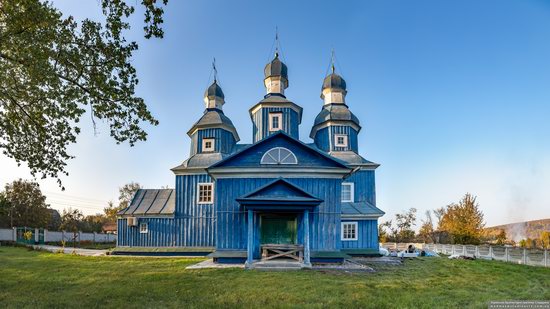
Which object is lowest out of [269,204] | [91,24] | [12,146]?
[269,204]

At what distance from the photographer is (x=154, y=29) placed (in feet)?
22.3

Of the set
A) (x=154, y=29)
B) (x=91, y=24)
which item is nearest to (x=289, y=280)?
(x=154, y=29)

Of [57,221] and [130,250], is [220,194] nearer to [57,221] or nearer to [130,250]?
[130,250]

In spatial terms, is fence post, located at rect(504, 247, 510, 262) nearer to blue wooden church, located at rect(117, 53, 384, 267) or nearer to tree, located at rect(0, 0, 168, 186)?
blue wooden church, located at rect(117, 53, 384, 267)

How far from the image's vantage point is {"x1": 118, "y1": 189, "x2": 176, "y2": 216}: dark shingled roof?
19500 mm

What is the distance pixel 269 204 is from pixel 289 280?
3629mm

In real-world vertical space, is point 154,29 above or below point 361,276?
above

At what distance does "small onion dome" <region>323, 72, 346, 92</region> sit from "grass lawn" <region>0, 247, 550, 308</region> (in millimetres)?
13387

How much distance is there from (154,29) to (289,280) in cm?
728

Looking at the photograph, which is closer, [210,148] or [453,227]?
[210,148]

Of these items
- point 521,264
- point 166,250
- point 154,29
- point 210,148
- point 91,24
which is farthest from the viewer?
point 210,148

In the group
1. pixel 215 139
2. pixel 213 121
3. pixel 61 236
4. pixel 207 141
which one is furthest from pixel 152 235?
pixel 61 236

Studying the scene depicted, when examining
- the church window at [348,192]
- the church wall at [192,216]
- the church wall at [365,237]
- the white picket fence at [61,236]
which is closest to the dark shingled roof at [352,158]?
the church window at [348,192]

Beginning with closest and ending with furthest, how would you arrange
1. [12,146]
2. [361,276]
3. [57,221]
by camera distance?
[12,146]
[361,276]
[57,221]
